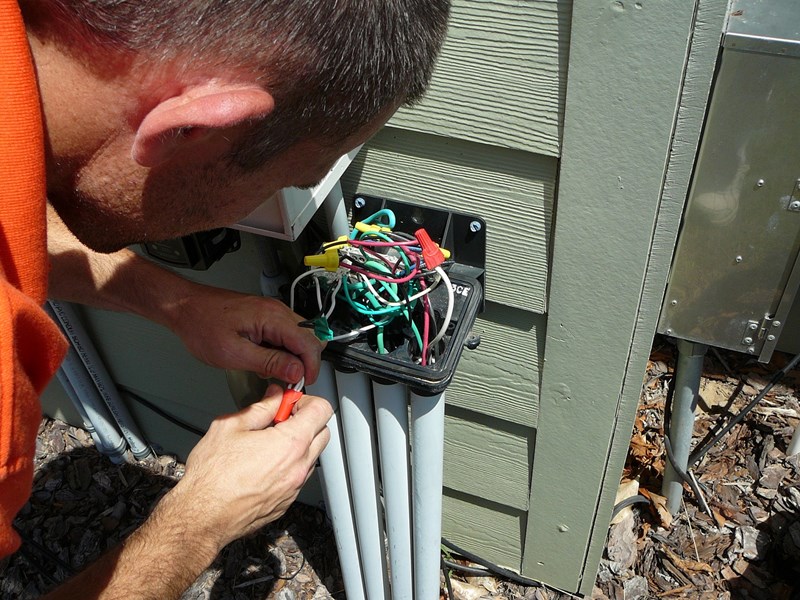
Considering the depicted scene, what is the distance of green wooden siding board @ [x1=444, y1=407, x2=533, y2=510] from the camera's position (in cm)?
161

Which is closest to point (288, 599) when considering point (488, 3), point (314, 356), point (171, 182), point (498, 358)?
point (498, 358)

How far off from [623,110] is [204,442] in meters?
0.75

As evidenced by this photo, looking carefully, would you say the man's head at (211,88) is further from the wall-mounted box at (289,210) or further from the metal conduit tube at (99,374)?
the metal conduit tube at (99,374)

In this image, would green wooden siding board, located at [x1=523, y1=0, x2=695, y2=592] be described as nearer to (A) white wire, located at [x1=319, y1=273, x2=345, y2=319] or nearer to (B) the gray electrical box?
(B) the gray electrical box

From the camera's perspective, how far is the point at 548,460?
1585mm

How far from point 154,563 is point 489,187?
0.73 meters

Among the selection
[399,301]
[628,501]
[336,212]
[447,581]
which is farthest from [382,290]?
[628,501]

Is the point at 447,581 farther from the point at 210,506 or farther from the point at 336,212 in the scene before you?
the point at 336,212

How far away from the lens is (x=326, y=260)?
3.56ft

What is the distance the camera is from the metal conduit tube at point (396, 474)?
1239 millimetres

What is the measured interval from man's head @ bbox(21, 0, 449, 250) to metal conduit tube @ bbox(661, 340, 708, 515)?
115 cm

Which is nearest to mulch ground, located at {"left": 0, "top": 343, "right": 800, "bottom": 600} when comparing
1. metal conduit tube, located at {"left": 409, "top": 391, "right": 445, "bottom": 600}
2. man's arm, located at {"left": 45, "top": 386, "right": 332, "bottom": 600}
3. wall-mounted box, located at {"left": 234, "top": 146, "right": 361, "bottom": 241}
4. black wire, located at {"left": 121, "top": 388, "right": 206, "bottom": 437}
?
black wire, located at {"left": 121, "top": 388, "right": 206, "bottom": 437}

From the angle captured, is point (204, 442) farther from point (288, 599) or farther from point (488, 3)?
point (288, 599)

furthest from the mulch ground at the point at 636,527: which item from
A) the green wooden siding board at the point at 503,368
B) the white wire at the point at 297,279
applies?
the white wire at the point at 297,279
